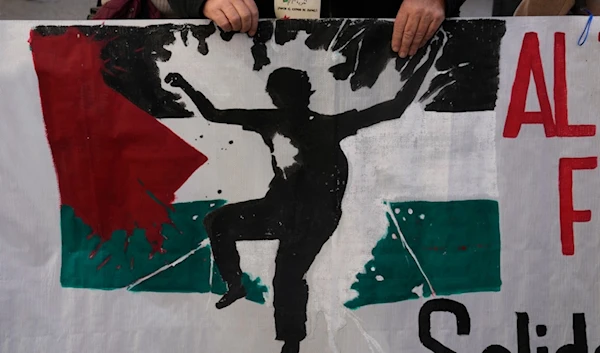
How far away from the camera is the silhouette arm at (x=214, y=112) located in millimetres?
899

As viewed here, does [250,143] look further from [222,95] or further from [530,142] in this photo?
[530,142]

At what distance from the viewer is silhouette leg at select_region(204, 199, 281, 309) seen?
908mm

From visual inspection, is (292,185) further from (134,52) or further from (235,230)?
(134,52)

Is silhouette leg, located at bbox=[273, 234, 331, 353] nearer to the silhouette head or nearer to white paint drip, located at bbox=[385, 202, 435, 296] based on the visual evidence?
white paint drip, located at bbox=[385, 202, 435, 296]

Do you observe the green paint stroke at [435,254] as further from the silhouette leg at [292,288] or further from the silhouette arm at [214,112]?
the silhouette arm at [214,112]

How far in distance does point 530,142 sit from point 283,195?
16.5 inches

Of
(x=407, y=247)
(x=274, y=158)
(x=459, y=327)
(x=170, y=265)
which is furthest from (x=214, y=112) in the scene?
(x=459, y=327)

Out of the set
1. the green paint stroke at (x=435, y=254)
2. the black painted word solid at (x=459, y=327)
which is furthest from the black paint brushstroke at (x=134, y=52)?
the black painted word solid at (x=459, y=327)

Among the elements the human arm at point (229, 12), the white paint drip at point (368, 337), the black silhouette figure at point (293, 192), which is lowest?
the white paint drip at point (368, 337)

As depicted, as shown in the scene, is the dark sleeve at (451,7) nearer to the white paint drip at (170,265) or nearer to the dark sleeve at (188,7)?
the dark sleeve at (188,7)

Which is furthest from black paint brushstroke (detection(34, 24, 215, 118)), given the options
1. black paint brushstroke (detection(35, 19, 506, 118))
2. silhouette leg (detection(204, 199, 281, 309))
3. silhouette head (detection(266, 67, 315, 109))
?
silhouette leg (detection(204, 199, 281, 309))

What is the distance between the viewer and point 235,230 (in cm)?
91

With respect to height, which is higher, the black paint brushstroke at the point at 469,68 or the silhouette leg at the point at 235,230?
the black paint brushstroke at the point at 469,68

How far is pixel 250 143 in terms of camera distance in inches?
35.5
